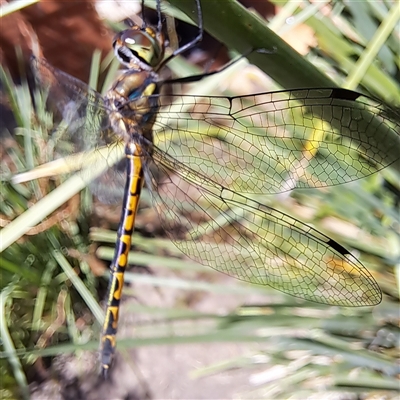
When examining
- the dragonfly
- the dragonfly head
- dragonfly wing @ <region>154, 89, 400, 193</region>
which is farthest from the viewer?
the dragonfly head

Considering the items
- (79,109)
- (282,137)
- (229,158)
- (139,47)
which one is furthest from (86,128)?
(282,137)

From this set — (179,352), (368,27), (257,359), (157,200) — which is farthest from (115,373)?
(368,27)

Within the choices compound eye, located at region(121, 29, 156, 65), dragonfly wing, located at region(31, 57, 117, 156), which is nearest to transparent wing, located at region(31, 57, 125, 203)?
dragonfly wing, located at region(31, 57, 117, 156)

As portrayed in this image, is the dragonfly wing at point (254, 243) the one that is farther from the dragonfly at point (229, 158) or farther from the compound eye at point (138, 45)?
the compound eye at point (138, 45)

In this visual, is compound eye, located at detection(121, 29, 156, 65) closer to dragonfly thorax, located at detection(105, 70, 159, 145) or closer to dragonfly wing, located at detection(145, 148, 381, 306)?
dragonfly thorax, located at detection(105, 70, 159, 145)

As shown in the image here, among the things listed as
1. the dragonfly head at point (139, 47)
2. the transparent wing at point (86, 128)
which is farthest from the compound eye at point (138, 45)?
the transparent wing at point (86, 128)

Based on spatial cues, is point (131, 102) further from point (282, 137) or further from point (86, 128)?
point (282, 137)

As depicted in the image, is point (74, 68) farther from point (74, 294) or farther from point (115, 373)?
point (115, 373)
